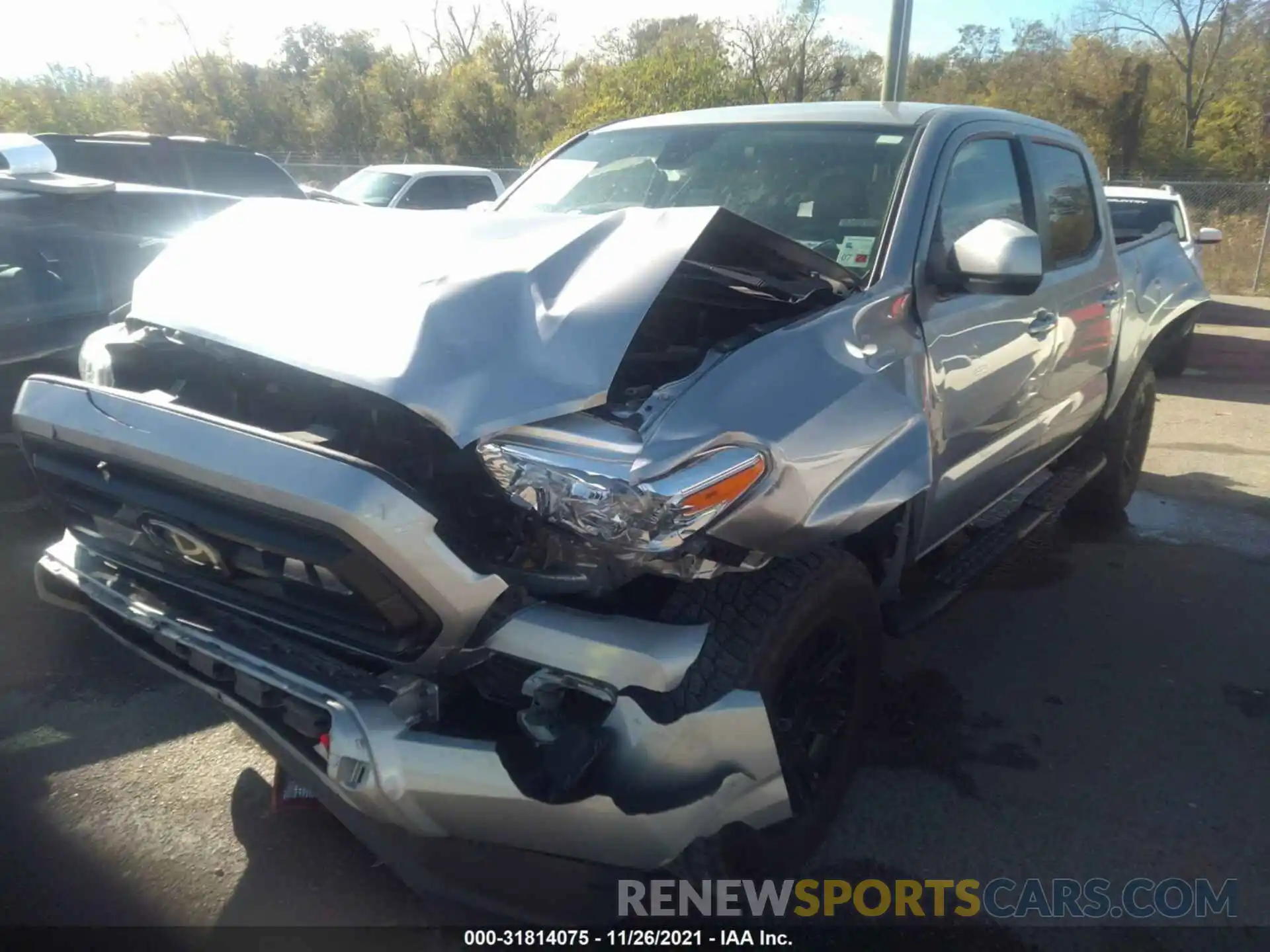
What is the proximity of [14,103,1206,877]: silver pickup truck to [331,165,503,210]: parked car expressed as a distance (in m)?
9.83

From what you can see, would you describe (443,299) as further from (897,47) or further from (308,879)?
(897,47)

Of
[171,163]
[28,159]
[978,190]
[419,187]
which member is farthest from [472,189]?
[978,190]

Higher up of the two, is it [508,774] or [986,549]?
[508,774]

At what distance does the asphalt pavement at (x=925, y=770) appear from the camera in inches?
100

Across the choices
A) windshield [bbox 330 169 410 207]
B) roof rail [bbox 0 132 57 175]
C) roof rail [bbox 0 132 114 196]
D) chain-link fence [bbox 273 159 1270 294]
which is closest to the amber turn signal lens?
roof rail [bbox 0 132 114 196]

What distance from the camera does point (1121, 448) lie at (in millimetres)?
5137

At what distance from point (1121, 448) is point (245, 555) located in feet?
14.9

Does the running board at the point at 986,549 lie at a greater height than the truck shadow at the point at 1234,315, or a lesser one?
greater

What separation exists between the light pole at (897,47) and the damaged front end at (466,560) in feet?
24.8

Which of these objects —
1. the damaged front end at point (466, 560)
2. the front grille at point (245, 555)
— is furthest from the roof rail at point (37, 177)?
the damaged front end at point (466, 560)

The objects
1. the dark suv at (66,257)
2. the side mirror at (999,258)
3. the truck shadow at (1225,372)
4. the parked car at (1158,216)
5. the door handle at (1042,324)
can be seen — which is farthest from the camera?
the parked car at (1158,216)

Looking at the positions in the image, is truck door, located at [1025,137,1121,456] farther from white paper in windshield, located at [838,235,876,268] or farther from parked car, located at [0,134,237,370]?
parked car, located at [0,134,237,370]

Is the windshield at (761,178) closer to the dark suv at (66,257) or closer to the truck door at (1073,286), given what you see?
the truck door at (1073,286)

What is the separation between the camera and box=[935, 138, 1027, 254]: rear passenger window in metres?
3.17
